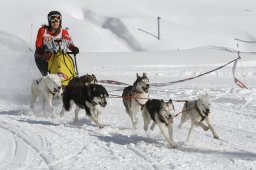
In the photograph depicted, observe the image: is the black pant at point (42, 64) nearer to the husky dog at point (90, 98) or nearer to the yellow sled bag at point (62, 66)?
the yellow sled bag at point (62, 66)

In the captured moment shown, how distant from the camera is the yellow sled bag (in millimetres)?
8734

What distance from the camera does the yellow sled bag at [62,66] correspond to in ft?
28.7

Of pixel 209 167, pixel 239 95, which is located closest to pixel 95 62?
pixel 239 95

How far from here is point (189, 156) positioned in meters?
5.59

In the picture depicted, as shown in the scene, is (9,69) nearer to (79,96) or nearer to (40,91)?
(40,91)

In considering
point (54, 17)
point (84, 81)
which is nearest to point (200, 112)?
point (84, 81)

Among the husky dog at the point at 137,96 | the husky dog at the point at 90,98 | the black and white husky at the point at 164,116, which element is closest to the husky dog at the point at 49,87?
the husky dog at the point at 90,98

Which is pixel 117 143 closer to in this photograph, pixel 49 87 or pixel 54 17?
pixel 49 87

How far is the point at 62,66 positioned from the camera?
28.8 feet

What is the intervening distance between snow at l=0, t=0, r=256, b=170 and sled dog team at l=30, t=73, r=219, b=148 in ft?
0.66

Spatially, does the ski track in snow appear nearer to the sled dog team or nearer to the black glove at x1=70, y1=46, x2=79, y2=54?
the sled dog team

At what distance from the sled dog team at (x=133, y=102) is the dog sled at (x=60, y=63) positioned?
327mm

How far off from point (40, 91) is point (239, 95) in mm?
4521

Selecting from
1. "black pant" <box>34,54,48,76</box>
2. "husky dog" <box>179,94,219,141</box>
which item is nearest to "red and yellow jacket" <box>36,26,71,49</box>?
"black pant" <box>34,54,48,76</box>
